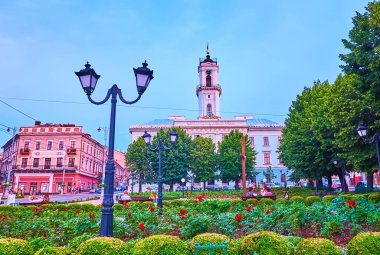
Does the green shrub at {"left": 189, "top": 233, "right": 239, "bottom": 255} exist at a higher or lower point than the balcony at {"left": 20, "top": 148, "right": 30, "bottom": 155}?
lower

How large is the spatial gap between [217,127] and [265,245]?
55.3 metres

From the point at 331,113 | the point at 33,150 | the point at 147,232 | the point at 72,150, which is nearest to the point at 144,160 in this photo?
the point at 72,150

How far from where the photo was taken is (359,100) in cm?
1519

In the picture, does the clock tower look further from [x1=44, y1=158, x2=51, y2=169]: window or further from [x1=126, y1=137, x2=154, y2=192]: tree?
[x1=44, y1=158, x2=51, y2=169]: window

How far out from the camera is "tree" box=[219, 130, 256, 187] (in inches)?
1858

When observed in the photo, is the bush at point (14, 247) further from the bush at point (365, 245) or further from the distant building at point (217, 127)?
the distant building at point (217, 127)

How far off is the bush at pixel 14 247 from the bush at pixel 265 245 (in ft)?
11.9

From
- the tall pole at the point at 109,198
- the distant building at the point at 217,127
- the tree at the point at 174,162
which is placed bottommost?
the tall pole at the point at 109,198

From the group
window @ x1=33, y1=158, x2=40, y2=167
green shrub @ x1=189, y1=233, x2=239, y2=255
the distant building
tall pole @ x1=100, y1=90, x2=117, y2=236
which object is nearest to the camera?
green shrub @ x1=189, y1=233, x2=239, y2=255

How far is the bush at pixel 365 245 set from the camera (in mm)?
4477

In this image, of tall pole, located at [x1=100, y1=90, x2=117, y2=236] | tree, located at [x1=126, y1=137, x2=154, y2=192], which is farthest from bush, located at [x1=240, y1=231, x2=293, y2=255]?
tree, located at [x1=126, y1=137, x2=154, y2=192]

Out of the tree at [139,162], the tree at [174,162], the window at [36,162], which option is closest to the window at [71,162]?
the window at [36,162]

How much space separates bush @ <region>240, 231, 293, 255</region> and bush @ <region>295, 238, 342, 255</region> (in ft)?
0.69

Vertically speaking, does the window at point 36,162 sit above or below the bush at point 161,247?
above
